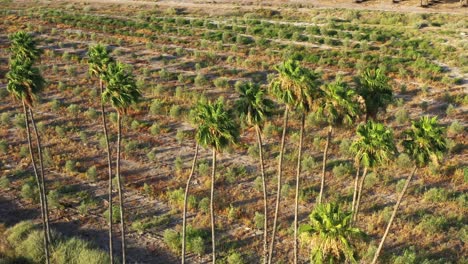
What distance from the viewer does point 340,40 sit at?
254 ft

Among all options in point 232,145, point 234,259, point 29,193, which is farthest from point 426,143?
point 29,193

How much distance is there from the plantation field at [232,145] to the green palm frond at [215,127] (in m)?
8.88

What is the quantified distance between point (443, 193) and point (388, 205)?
4.58 m

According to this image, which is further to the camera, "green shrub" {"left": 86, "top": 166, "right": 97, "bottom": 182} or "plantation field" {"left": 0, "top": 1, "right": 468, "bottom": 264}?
"green shrub" {"left": 86, "top": 166, "right": 97, "bottom": 182}

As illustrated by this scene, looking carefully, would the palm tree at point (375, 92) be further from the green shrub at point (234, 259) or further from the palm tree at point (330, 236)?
the green shrub at point (234, 259)

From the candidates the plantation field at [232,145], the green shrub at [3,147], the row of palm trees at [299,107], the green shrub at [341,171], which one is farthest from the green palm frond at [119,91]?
the green shrub at [3,147]

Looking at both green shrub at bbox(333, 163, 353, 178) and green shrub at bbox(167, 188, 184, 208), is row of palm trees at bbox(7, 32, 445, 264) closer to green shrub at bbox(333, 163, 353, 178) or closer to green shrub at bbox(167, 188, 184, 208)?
green shrub at bbox(167, 188, 184, 208)

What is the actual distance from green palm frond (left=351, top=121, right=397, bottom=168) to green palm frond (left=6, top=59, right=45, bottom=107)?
68.1 feet

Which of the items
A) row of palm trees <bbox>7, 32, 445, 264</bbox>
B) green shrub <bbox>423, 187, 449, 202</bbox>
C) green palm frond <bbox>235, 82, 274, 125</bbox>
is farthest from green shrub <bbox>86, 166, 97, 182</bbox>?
green shrub <bbox>423, 187, 449, 202</bbox>

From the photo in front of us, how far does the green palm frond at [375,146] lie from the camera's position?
23109 mm

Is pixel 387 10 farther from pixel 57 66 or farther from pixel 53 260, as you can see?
pixel 53 260

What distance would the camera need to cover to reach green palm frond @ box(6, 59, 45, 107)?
1115 inches

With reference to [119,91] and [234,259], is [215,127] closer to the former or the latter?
[119,91]

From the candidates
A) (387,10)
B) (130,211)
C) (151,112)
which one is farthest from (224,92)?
(387,10)
